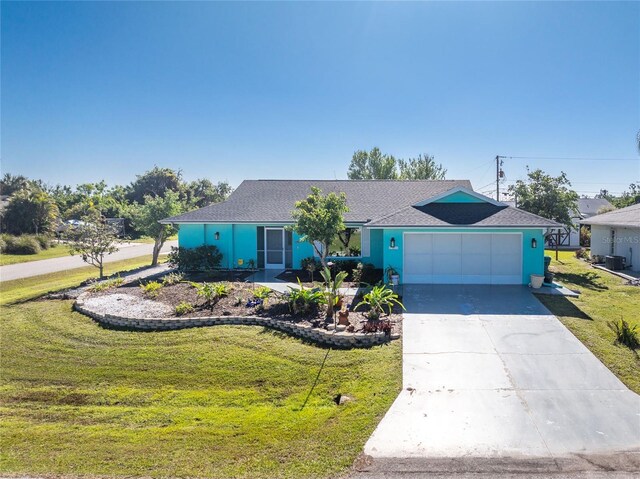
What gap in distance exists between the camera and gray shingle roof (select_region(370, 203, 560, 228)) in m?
14.5

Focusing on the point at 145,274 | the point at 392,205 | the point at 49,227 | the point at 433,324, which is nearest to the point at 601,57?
A: the point at 392,205

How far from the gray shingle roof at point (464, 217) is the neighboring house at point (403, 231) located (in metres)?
Result: 0.04

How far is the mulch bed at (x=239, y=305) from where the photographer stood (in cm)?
1037

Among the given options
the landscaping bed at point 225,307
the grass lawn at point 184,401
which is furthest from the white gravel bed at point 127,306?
the grass lawn at point 184,401

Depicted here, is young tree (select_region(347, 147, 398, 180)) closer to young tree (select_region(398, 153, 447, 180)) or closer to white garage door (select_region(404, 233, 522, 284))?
young tree (select_region(398, 153, 447, 180))

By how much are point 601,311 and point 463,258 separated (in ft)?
16.0

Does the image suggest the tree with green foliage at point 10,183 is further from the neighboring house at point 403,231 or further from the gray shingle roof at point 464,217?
the gray shingle roof at point 464,217

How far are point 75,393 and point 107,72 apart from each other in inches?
546

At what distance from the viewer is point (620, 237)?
67.4ft

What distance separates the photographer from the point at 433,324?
10.3 m

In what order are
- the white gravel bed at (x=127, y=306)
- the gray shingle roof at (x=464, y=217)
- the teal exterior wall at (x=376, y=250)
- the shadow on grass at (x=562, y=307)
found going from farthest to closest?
1. the teal exterior wall at (x=376, y=250)
2. the gray shingle roof at (x=464, y=217)
3. the white gravel bed at (x=127, y=306)
4. the shadow on grass at (x=562, y=307)

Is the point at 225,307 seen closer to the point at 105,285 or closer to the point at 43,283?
the point at 105,285

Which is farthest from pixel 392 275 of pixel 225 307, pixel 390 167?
pixel 390 167

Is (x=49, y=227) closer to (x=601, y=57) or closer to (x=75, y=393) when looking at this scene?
(x=75, y=393)
